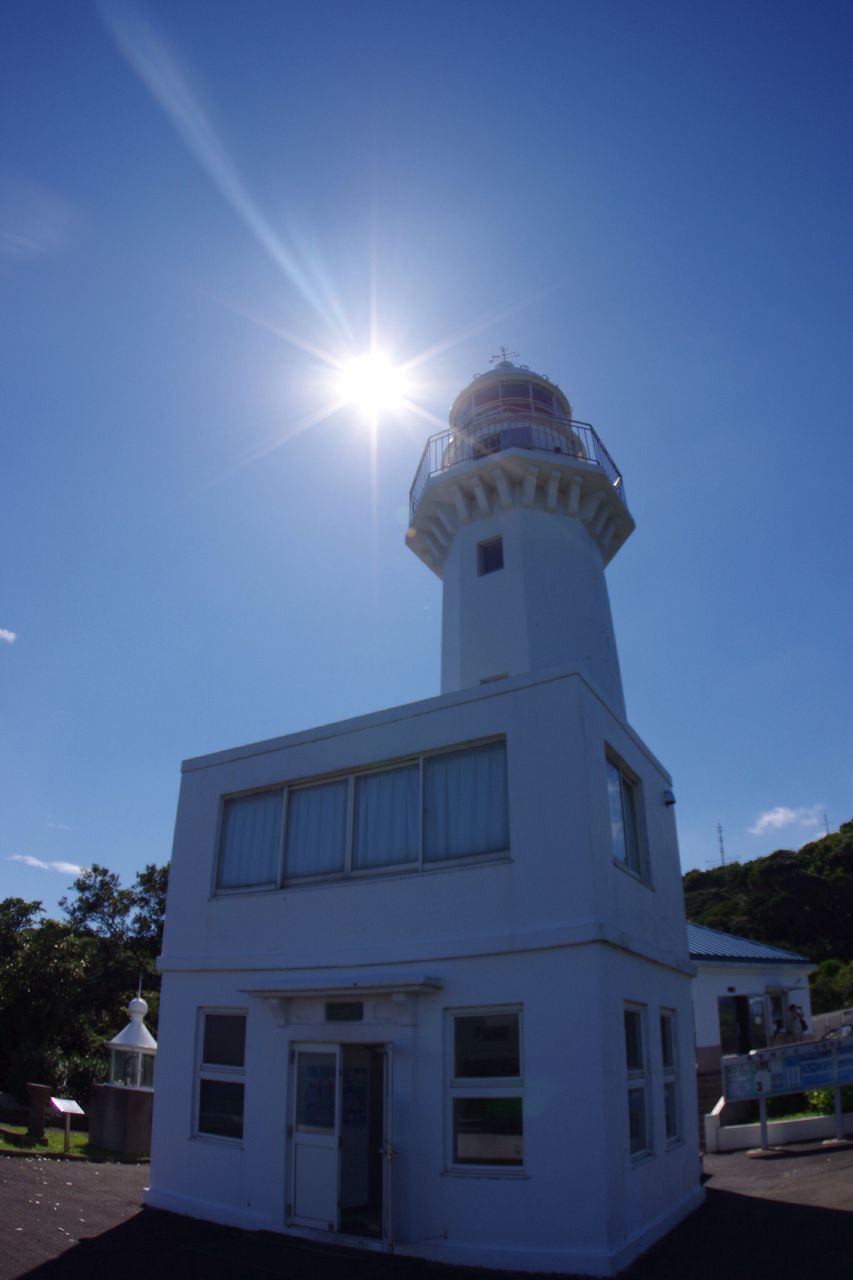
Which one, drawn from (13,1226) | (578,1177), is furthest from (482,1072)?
(13,1226)

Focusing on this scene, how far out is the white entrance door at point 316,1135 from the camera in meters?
8.55

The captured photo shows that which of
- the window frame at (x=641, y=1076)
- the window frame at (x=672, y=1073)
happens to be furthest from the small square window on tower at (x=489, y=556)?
the window frame at (x=641, y=1076)

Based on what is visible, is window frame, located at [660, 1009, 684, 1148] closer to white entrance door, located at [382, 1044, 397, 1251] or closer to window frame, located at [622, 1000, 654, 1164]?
window frame, located at [622, 1000, 654, 1164]

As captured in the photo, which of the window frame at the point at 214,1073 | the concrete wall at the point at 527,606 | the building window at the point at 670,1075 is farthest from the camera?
the concrete wall at the point at 527,606

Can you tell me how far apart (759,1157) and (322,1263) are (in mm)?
8853

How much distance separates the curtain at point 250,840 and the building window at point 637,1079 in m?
4.34

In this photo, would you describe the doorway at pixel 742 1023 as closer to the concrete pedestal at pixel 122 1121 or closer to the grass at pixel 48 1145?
the concrete pedestal at pixel 122 1121

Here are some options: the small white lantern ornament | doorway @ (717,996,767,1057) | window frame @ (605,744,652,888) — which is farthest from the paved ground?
doorway @ (717,996,767,1057)

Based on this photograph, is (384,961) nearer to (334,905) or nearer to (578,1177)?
(334,905)

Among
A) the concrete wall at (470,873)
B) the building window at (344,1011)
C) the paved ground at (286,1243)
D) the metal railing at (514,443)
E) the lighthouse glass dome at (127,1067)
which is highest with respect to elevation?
the metal railing at (514,443)

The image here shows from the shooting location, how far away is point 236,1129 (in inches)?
376

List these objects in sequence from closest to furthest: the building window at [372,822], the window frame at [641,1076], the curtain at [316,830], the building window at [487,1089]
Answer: the building window at [487,1089]
the window frame at [641,1076]
the building window at [372,822]
the curtain at [316,830]

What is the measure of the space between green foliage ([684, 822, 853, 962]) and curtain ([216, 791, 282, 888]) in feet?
106

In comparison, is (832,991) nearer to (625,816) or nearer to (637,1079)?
(625,816)
